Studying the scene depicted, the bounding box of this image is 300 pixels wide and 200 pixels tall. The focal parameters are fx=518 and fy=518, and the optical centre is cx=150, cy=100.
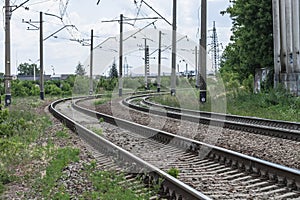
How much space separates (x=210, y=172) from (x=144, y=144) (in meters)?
4.59

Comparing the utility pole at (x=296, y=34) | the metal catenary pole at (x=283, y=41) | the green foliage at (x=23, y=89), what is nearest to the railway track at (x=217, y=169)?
the utility pole at (x=296, y=34)

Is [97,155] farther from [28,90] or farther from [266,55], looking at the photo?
[28,90]

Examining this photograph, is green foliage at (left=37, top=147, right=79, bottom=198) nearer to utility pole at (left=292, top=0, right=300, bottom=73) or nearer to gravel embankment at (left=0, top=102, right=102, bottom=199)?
gravel embankment at (left=0, top=102, right=102, bottom=199)

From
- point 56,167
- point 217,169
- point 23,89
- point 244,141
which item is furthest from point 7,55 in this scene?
point 23,89

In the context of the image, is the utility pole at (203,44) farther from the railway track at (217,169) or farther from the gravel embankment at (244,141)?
the railway track at (217,169)

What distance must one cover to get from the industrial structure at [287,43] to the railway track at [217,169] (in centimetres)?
1307

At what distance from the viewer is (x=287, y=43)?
86.3 feet

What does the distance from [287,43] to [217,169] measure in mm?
18171

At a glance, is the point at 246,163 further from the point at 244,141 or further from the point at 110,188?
the point at 244,141

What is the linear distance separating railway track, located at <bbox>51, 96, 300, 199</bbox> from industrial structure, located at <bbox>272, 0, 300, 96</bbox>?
1307 cm

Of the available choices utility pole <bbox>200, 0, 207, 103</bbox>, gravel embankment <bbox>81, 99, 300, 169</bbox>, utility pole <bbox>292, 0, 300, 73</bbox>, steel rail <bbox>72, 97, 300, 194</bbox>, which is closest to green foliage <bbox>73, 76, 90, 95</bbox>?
utility pole <bbox>200, 0, 207, 103</bbox>

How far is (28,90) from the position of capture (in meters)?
56.3

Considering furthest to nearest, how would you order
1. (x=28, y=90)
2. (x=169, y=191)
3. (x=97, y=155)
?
(x=28, y=90), (x=97, y=155), (x=169, y=191)

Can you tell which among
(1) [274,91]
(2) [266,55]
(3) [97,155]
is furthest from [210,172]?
(2) [266,55]
